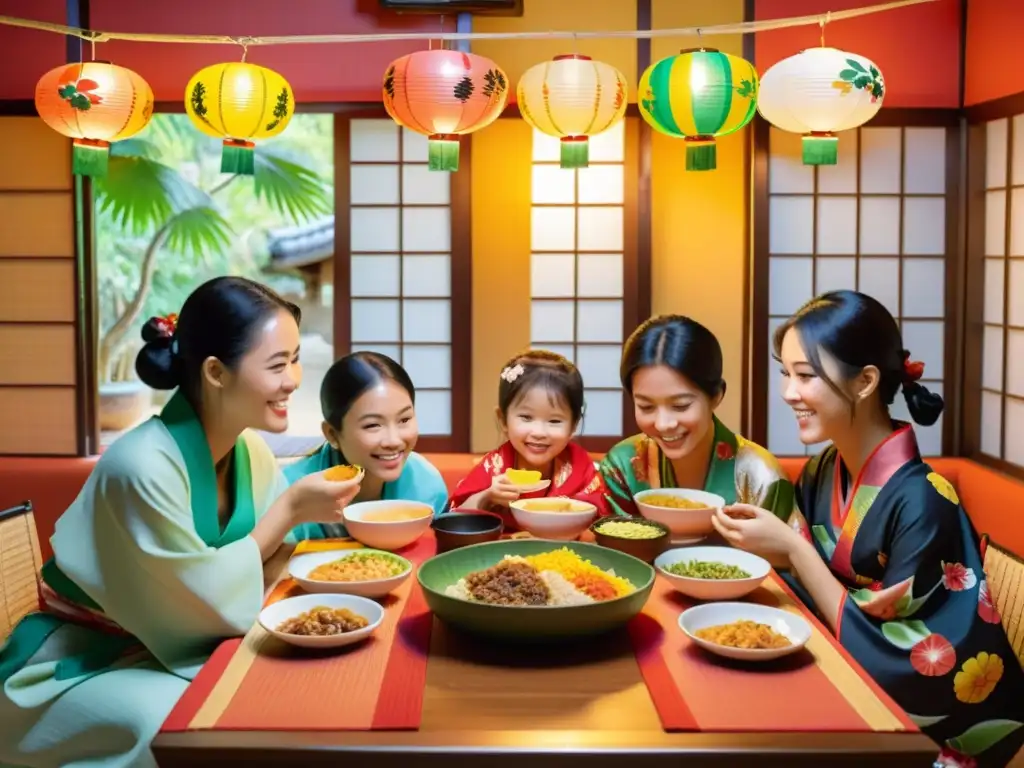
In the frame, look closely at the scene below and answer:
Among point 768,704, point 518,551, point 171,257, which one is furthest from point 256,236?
point 768,704

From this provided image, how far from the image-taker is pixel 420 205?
621cm

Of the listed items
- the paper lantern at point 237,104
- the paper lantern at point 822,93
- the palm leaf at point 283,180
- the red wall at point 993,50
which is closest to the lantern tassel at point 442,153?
the paper lantern at point 237,104

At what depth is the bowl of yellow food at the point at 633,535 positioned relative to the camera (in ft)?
8.39

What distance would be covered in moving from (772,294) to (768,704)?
4.49 metres

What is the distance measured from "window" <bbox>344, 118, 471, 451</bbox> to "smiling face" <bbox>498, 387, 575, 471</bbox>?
2941 mm

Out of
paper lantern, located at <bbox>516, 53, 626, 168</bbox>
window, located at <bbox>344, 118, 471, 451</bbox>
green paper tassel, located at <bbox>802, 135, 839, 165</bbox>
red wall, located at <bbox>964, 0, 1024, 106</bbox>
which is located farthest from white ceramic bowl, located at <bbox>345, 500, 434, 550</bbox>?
red wall, located at <bbox>964, 0, 1024, 106</bbox>

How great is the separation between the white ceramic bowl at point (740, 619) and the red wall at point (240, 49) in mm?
4481

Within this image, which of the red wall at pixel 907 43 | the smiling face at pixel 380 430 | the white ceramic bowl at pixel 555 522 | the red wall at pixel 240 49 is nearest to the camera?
the white ceramic bowl at pixel 555 522

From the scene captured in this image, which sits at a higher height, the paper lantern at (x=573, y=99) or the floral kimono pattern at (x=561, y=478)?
the paper lantern at (x=573, y=99)

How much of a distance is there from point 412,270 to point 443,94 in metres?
1.86

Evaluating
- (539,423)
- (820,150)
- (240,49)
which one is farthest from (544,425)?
(240,49)

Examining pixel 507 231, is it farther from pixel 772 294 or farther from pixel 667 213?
pixel 772 294

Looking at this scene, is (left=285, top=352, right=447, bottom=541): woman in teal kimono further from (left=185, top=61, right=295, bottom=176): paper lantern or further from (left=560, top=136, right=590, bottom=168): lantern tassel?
(left=185, top=61, right=295, bottom=176): paper lantern

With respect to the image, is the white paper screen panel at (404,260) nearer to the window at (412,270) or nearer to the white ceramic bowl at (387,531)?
the window at (412,270)
